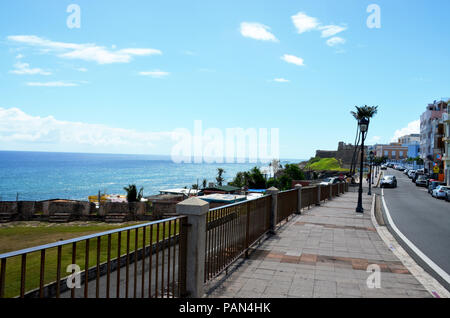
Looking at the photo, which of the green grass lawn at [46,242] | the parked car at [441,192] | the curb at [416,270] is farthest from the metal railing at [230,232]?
the parked car at [441,192]

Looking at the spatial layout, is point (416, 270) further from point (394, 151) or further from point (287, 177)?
point (394, 151)

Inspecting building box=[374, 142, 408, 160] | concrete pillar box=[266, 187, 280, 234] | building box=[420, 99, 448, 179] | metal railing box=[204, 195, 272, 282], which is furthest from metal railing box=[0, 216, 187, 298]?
building box=[374, 142, 408, 160]

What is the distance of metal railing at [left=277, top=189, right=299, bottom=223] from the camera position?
37.1ft

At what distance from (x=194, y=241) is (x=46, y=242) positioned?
18355 millimetres

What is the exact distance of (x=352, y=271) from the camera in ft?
22.5

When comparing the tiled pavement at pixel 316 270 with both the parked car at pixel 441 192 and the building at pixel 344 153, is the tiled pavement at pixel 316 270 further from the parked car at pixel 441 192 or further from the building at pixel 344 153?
the building at pixel 344 153

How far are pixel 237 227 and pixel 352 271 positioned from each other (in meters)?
2.44

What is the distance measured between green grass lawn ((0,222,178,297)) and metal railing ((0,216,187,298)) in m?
0.04

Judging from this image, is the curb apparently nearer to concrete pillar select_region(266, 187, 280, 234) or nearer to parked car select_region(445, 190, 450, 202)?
concrete pillar select_region(266, 187, 280, 234)

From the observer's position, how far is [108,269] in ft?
10.5

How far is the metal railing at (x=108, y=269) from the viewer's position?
9.14 ft
